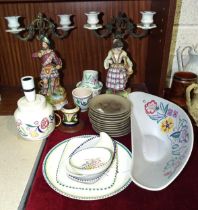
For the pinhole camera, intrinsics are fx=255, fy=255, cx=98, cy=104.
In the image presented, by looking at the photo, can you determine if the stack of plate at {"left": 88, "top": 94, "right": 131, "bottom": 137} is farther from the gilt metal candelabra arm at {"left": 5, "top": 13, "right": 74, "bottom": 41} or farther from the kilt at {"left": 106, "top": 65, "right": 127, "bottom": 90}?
the gilt metal candelabra arm at {"left": 5, "top": 13, "right": 74, "bottom": 41}

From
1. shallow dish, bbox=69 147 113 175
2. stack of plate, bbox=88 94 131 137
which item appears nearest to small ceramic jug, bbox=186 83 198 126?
stack of plate, bbox=88 94 131 137

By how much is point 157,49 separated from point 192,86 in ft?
0.50

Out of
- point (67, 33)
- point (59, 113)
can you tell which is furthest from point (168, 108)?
point (67, 33)

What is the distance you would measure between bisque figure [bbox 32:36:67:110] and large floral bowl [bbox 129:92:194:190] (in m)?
0.25

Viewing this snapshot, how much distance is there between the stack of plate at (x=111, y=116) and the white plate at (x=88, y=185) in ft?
0.20

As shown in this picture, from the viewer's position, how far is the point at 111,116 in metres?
0.67

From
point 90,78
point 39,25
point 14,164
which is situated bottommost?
point 14,164

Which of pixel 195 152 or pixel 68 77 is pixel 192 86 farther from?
pixel 68 77

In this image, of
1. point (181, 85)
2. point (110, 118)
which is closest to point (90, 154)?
point (110, 118)

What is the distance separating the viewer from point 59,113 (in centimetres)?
81

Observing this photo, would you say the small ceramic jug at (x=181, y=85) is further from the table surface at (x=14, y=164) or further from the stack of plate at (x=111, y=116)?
the table surface at (x=14, y=164)

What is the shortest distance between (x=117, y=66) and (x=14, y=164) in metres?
0.40

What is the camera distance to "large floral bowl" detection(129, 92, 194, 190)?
0.53 m

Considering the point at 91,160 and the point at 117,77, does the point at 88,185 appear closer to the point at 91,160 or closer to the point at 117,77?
the point at 91,160
